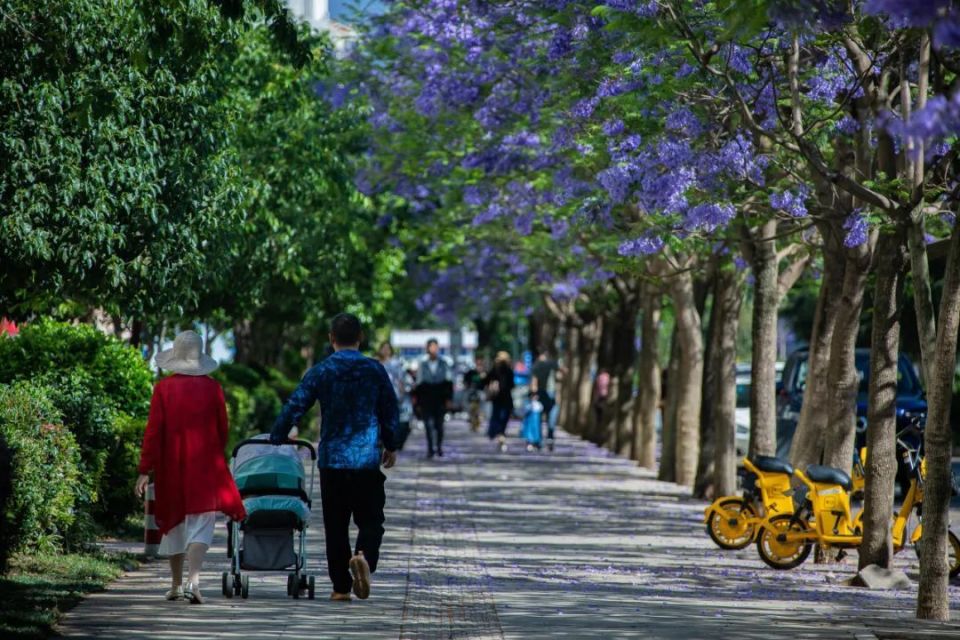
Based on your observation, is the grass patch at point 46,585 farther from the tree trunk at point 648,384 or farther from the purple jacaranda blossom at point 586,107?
the tree trunk at point 648,384

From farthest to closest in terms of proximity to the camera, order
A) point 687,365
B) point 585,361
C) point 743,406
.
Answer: point 585,361 < point 743,406 < point 687,365

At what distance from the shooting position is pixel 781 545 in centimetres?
1438

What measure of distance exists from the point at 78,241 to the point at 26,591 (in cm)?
472

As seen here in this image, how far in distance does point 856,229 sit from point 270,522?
512cm

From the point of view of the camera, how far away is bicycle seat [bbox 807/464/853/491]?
14203 mm

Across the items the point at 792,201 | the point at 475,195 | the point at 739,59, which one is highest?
the point at 475,195

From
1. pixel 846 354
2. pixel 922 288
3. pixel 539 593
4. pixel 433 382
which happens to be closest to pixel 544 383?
pixel 433 382

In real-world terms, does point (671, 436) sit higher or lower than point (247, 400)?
lower

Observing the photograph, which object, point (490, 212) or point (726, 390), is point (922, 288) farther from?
point (490, 212)

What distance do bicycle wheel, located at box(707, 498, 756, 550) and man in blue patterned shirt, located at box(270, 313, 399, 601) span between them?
526cm

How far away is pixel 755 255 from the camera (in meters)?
18.6

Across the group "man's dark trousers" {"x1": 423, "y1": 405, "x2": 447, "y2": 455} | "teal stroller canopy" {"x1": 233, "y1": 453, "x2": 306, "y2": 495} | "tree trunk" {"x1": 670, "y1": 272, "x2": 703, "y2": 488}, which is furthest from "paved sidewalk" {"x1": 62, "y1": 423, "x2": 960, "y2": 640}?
"man's dark trousers" {"x1": 423, "y1": 405, "x2": 447, "y2": 455}

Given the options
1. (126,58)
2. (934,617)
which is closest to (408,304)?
(126,58)

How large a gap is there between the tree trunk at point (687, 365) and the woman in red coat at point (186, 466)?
43.5ft
